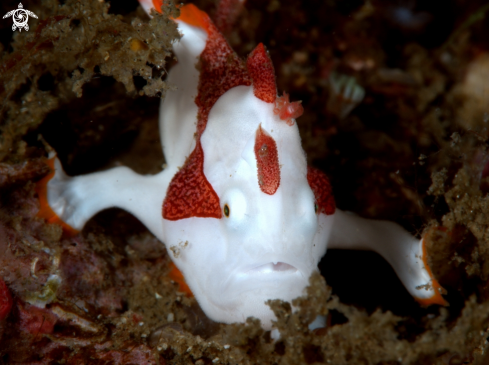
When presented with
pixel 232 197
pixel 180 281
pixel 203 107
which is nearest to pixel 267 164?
pixel 232 197

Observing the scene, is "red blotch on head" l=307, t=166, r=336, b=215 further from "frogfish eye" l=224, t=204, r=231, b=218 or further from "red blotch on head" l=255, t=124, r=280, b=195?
"frogfish eye" l=224, t=204, r=231, b=218

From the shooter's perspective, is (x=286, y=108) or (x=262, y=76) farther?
(x=262, y=76)

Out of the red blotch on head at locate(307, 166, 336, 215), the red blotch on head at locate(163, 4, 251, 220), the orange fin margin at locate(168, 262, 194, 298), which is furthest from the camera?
the orange fin margin at locate(168, 262, 194, 298)

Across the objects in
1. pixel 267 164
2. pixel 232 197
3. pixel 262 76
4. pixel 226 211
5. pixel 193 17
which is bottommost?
pixel 226 211

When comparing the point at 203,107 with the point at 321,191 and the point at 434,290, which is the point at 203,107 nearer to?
the point at 321,191

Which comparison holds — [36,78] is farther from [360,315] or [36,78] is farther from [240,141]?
[360,315]

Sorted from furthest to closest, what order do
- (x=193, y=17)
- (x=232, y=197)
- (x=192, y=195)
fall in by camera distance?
(x=193, y=17) → (x=192, y=195) → (x=232, y=197)

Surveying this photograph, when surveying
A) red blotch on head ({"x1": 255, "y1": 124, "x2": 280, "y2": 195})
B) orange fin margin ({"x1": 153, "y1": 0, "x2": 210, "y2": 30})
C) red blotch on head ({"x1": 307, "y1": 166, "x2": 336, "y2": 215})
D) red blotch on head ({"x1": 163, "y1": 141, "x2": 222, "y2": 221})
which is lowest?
red blotch on head ({"x1": 163, "y1": 141, "x2": 222, "y2": 221})

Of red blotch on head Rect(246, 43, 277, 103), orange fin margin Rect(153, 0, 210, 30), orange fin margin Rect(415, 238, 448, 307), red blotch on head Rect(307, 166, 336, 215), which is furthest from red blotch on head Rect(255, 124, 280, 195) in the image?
orange fin margin Rect(153, 0, 210, 30)
